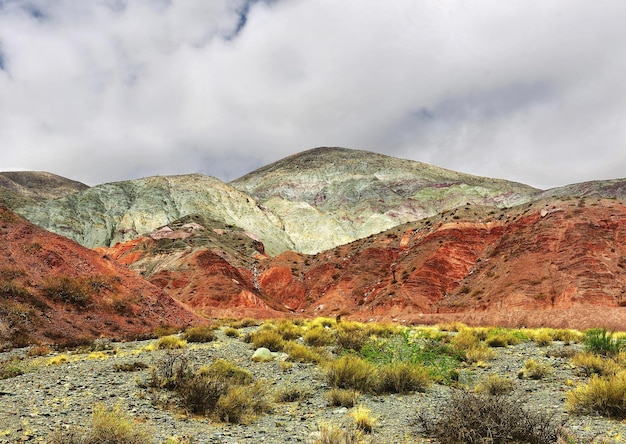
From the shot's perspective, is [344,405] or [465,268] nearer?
[344,405]

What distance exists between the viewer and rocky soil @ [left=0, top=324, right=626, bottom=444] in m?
7.34

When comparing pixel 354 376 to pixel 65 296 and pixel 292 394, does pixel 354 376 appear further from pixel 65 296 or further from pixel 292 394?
pixel 65 296

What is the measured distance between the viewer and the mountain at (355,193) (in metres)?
122

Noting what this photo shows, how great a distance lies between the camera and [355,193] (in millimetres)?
149250

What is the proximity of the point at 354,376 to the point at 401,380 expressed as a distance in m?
1.28

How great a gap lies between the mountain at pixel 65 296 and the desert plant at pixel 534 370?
1841 centimetres

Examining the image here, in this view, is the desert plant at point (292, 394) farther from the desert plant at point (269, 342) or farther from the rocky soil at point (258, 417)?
the desert plant at point (269, 342)

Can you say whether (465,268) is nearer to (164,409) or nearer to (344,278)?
(344,278)

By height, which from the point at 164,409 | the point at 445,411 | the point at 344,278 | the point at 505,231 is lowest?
the point at 164,409

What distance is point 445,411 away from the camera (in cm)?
771

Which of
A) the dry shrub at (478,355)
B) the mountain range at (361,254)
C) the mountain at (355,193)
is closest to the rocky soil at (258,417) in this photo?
the dry shrub at (478,355)

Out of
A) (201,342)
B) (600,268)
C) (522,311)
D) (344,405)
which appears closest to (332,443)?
(344,405)

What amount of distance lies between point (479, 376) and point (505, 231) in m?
46.4

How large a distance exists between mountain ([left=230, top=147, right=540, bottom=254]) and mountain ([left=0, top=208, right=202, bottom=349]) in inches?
3231
